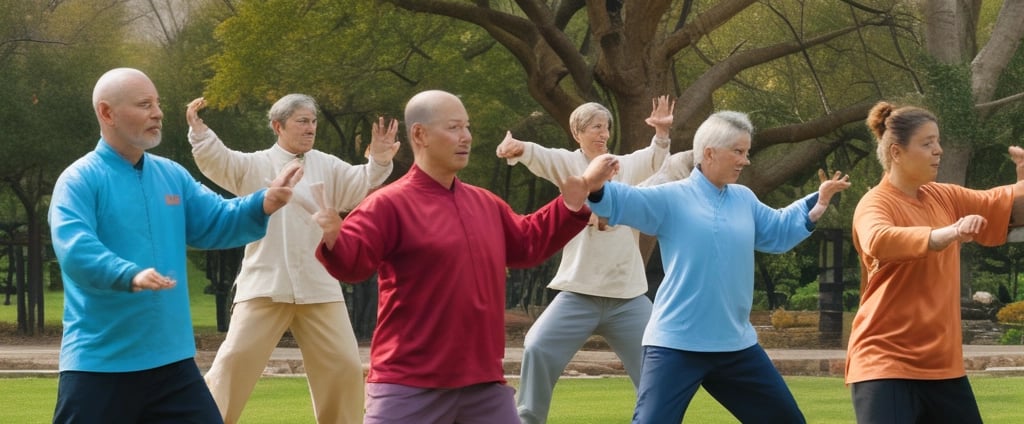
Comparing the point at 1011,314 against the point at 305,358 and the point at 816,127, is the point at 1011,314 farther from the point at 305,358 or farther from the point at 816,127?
the point at 305,358

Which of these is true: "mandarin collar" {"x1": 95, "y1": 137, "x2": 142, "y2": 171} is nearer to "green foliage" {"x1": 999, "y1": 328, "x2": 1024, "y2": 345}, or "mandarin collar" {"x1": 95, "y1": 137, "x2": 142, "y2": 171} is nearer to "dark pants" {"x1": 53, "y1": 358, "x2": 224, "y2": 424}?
"dark pants" {"x1": 53, "y1": 358, "x2": 224, "y2": 424}

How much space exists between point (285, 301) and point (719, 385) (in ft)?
8.06

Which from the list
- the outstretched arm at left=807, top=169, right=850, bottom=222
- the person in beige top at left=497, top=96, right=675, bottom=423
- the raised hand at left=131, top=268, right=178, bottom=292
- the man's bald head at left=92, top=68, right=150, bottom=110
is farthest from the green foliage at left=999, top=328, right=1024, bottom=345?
the raised hand at left=131, top=268, right=178, bottom=292

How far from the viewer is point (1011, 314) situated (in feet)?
79.4

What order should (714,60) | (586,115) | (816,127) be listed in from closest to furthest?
1. (586,115)
2. (816,127)
3. (714,60)

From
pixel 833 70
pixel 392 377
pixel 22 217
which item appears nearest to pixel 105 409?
pixel 392 377

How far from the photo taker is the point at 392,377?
496 centimetres

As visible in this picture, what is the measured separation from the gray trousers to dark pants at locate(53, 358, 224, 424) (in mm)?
2995

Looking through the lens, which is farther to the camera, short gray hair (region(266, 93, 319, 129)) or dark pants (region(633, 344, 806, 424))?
short gray hair (region(266, 93, 319, 129))

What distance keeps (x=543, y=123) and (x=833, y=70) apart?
4.60 meters

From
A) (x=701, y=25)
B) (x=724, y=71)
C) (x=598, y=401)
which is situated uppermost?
(x=701, y=25)

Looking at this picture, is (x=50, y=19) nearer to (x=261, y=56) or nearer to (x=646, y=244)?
(x=261, y=56)

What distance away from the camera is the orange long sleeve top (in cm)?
547

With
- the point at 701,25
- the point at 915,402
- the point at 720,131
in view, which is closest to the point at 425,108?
the point at 720,131
